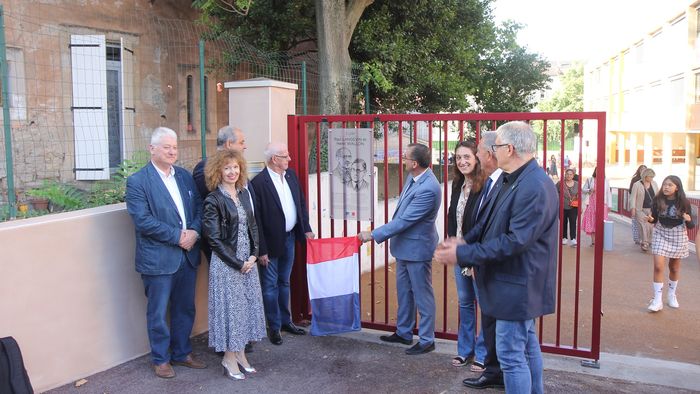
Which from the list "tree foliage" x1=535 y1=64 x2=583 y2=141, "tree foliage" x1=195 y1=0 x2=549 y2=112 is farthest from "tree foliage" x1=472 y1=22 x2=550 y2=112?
"tree foliage" x1=535 y1=64 x2=583 y2=141

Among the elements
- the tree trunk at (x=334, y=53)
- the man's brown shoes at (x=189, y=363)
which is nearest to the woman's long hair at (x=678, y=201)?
the tree trunk at (x=334, y=53)

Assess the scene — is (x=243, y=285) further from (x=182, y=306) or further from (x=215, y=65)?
(x=215, y=65)

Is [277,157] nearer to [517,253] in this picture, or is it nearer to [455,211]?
[455,211]

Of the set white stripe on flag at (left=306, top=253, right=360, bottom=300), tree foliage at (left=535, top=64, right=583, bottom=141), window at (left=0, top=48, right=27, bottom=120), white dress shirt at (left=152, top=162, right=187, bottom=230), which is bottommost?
white stripe on flag at (left=306, top=253, right=360, bottom=300)

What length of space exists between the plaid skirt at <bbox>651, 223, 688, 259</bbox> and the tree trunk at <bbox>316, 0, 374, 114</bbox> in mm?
5501

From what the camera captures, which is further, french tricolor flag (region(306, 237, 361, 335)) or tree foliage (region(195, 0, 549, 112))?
tree foliage (region(195, 0, 549, 112))

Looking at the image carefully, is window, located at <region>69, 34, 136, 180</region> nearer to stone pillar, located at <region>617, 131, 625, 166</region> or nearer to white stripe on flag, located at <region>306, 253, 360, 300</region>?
white stripe on flag, located at <region>306, 253, 360, 300</region>

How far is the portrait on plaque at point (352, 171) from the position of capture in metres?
5.68

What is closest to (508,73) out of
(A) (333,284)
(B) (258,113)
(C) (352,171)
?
(B) (258,113)

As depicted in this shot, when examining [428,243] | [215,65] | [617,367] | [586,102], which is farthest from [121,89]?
[586,102]

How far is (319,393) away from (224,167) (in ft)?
5.98

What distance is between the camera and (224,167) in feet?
15.7

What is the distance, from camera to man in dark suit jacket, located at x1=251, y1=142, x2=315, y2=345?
5461mm

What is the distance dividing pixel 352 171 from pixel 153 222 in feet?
6.30
